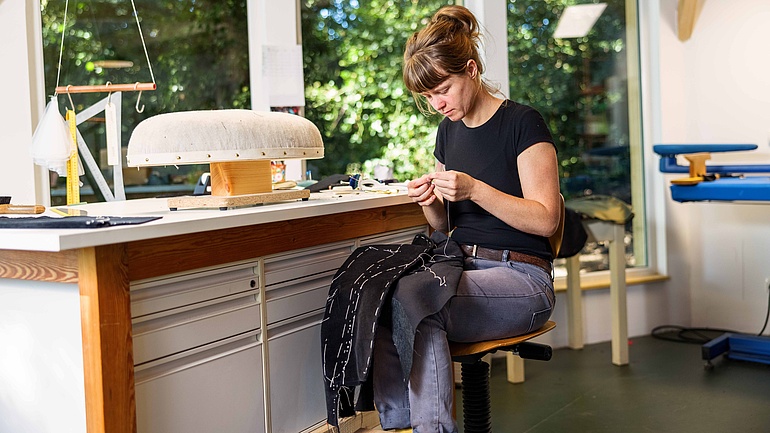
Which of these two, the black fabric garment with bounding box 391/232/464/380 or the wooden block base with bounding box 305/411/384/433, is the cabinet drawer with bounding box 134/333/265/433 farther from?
the wooden block base with bounding box 305/411/384/433

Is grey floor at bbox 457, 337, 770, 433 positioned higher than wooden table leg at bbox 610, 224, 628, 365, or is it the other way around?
wooden table leg at bbox 610, 224, 628, 365

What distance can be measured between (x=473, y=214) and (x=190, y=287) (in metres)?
0.79

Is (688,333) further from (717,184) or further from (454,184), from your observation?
(454,184)

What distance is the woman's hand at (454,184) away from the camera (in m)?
2.05

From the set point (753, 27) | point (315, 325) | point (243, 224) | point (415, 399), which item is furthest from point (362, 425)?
point (753, 27)

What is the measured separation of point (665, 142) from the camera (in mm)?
4535

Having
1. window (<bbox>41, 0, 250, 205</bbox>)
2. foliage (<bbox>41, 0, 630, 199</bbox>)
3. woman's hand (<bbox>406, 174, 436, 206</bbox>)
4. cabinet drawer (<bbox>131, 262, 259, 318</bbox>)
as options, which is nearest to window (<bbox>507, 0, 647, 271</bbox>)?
foliage (<bbox>41, 0, 630, 199</bbox>)

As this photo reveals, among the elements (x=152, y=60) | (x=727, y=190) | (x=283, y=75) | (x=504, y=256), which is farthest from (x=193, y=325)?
(x=727, y=190)

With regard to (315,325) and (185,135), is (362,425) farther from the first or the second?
(185,135)

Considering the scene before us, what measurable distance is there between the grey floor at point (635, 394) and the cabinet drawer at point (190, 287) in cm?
147

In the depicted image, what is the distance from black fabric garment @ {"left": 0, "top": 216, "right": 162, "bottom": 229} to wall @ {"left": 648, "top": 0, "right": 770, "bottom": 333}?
3.47 meters

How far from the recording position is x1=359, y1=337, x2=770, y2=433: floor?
10.5ft

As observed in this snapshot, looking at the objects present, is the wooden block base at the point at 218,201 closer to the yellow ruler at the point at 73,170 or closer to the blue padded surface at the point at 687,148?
the yellow ruler at the point at 73,170

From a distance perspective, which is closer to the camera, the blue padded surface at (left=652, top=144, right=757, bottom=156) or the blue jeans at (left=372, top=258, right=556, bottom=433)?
the blue jeans at (left=372, top=258, right=556, bottom=433)
